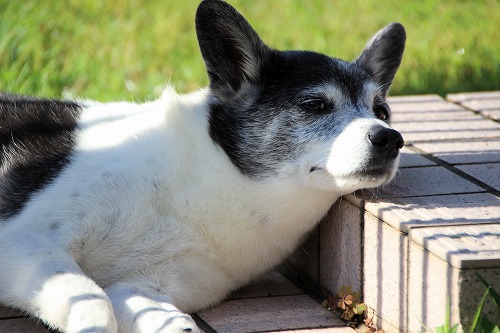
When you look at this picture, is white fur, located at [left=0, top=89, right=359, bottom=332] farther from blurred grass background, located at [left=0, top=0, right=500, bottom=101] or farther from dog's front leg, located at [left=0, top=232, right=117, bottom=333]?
blurred grass background, located at [left=0, top=0, right=500, bottom=101]

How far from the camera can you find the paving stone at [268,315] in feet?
11.0

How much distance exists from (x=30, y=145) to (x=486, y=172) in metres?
1.95

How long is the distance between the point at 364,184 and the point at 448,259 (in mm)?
624

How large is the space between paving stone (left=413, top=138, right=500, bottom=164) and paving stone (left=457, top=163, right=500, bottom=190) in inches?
2.6

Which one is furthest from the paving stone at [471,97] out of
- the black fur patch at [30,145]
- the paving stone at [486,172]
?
the black fur patch at [30,145]

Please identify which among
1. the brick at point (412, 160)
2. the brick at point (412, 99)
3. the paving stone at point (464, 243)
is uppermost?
the brick at point (412, 99)

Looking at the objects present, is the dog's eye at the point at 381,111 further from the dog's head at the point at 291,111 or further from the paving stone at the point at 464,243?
the paving stone at the point at 464,243

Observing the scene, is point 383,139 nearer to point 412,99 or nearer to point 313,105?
point 313,105

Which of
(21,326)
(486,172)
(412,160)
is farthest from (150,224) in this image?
(486,172)

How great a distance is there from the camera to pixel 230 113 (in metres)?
3.71

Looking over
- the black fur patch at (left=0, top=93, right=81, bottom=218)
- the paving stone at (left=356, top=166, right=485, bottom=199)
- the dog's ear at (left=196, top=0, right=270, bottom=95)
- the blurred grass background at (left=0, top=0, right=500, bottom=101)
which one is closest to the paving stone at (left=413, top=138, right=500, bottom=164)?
the paving stone at (left=356, top=166, right=485, bottom=199)

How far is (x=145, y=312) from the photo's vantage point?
3.19 m

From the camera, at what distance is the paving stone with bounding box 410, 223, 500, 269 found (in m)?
2.78

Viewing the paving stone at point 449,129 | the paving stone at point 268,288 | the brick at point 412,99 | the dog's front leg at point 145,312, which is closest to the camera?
the dog's front leg at point 145,312
